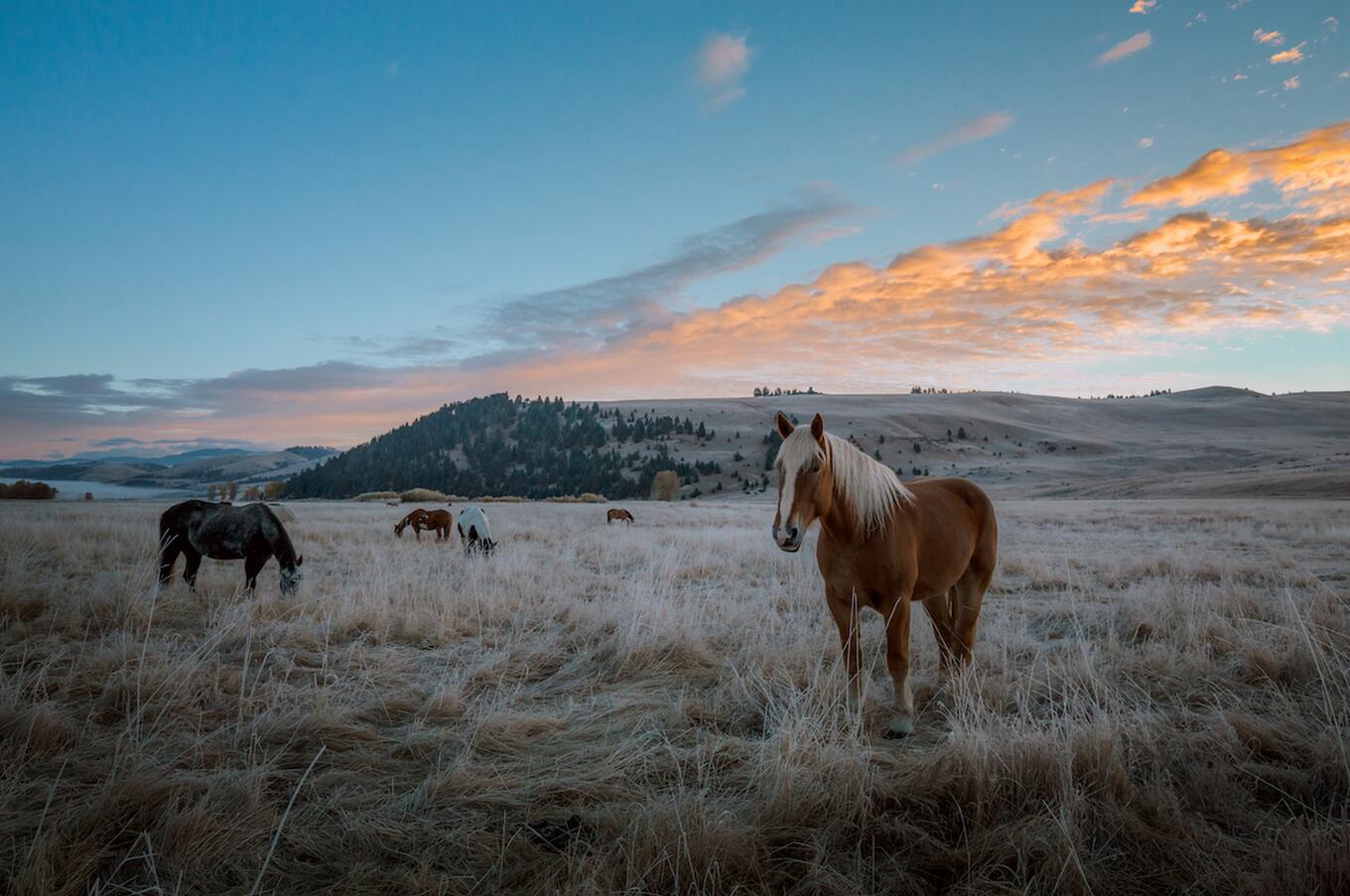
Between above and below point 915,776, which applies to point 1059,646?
below

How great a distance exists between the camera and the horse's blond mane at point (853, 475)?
13.8 feet

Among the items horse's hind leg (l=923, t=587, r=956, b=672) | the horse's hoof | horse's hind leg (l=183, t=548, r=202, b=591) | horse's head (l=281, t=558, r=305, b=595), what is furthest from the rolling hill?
horse's hind leg (l=183, t=548, r=202, b=591)

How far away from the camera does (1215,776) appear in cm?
319

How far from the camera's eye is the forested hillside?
109 m

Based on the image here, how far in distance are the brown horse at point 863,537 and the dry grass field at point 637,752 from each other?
0.54 metres

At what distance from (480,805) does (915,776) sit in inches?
91.1

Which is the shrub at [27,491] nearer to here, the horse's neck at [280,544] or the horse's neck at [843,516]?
the horse's neck at [280,544]

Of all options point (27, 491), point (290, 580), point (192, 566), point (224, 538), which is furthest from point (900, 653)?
point (27, 491)

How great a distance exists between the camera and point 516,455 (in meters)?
130

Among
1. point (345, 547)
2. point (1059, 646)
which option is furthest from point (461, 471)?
point (1059, 646)

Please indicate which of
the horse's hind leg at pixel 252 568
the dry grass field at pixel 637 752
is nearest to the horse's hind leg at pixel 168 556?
the dry grass field at pixel 637 752

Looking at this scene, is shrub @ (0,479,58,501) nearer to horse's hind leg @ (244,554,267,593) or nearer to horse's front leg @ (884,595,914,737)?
horse's hind leg @ (244,554,267,593)

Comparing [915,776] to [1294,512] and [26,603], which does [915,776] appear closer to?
[26,603]

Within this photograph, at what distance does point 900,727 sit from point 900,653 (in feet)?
1.63
